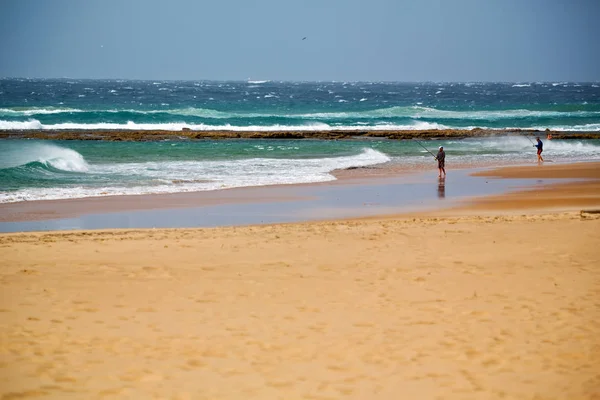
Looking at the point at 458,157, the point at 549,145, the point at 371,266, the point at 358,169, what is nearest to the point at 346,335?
the point at 371,266

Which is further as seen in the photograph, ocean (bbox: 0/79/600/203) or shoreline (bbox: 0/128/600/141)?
shoreline (bbox: 0/128/600/141)

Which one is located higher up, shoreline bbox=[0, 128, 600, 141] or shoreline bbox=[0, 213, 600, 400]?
shoreline bbox=[0, 128, 600, 141]

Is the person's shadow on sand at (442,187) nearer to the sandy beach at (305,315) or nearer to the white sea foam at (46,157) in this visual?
the sandy beach at (305,315)

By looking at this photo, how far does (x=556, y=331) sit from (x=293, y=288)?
9.52 ft

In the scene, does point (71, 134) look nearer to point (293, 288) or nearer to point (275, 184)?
point (275, 184)

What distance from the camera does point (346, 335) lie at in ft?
20.9

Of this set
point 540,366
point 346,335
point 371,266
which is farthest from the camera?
point 371,266

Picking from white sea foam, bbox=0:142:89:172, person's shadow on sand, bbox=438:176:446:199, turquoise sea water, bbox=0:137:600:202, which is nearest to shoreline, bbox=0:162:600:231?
person's shadow on sand, bbox=438:176:446:199

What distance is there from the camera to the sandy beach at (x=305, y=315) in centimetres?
534

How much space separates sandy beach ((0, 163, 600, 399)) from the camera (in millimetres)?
5340

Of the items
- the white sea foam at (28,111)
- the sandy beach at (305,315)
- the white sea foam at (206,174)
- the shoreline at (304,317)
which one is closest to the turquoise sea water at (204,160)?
the white sea foam at (206,174)

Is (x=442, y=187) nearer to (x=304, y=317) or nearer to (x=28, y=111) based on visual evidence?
(x=304, y=317)

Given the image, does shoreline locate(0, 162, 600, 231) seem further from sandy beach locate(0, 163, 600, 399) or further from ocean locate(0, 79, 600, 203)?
sandy beach locate(0, 163, 600, 399)

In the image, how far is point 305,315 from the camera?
6.97 metres
